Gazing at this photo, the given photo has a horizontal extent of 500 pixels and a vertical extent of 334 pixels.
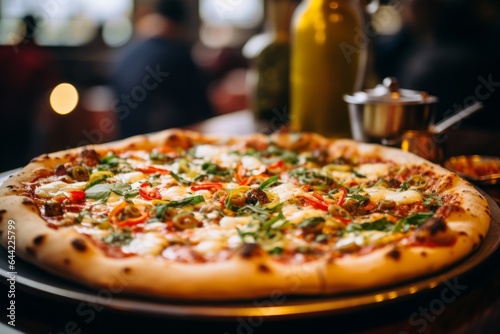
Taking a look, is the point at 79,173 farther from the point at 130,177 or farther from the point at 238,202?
the point at 238,202

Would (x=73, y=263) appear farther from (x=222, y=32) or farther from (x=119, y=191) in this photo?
(x=222, y=32)

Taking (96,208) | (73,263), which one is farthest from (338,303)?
(96,208)

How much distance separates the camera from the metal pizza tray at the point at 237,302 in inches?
61.3

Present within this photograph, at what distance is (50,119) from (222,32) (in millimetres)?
7784

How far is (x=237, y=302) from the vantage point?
169 cm

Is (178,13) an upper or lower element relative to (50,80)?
upper

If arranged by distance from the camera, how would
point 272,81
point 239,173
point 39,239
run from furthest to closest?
point 272,81 < point 239,173 < point 39,239

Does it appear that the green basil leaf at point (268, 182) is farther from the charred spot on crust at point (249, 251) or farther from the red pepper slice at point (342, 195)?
the charred spot on crust at point (249, 251)

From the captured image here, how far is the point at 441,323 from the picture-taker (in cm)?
170

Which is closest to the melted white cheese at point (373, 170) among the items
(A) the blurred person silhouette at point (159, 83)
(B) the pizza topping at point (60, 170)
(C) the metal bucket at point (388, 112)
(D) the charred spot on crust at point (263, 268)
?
(C) the metal bucket at point (388, 112)

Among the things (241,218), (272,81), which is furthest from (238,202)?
(272,81)

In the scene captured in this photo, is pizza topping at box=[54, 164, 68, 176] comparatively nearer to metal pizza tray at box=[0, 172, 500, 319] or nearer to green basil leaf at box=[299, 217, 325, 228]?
metal pizza tray at box=[0, 172, 500, 319]

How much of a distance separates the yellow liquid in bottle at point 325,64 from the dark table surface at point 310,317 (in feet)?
7.21

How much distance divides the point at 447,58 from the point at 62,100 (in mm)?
4772
